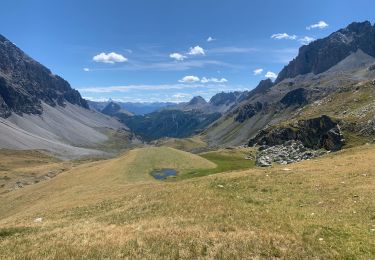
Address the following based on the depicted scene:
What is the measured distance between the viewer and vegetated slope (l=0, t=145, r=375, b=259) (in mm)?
21609

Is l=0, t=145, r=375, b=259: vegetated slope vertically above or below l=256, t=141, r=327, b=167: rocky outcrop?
above

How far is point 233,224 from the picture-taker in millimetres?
26516

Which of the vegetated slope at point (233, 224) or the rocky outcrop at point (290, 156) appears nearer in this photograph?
the vegetated slope at point (233, 224)

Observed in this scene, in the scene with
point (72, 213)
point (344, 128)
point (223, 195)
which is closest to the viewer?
point (223, 195)

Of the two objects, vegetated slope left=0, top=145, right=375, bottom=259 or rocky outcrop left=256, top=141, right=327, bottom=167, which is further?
rocky outcrop left=256, top=141, right=327, bottom=167

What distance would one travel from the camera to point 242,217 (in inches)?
1123

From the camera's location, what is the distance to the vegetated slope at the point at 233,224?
2161 cm

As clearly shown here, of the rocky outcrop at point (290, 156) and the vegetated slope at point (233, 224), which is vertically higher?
the vegetated slope at point (233, 224)

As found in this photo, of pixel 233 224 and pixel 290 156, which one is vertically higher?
pixel 233 224

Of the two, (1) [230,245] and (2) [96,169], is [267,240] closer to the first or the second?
(1) [230,245]

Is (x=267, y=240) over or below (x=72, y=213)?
over

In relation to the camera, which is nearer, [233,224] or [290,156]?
[233,224]

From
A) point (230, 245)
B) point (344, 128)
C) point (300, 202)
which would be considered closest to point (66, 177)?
point (300, 202)

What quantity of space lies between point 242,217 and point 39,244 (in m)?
13.0
